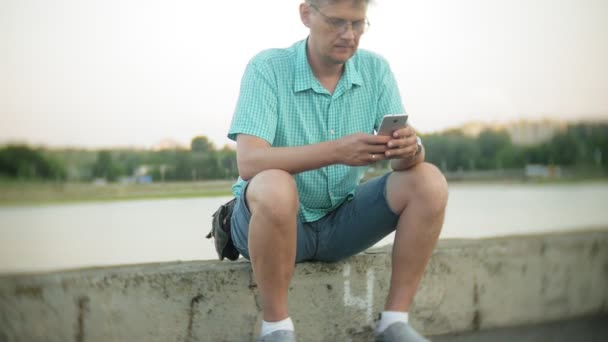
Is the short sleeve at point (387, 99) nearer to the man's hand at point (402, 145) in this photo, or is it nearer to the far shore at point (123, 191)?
the man's hand at point (402, 145)

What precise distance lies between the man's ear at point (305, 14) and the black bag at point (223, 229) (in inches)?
28.4

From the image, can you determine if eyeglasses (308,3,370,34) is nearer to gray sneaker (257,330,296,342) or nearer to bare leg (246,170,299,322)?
bare leg (246,170,299,322)

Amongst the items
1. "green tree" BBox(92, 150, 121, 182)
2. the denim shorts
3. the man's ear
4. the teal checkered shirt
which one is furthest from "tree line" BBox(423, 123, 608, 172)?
"green tree" BBox(92, 150, 121, 182)

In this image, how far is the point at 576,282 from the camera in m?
2.84

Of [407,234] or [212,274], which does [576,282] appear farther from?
[212,274]

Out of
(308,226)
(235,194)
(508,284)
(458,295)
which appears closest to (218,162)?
(235,194)

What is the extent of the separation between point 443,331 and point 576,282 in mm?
819

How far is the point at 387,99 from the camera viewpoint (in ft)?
7.39

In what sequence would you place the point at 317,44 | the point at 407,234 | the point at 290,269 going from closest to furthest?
the point at 290,269 → the point at 407,234 → the point at 317,44

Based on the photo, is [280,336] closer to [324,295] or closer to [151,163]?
[324,295]

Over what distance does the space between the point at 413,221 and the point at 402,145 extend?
286mm

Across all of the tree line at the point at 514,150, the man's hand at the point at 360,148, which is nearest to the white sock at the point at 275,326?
the man's hand at the point at 360,148

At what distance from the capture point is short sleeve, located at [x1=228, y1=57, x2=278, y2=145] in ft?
6.47

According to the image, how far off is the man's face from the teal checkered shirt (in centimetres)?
12
